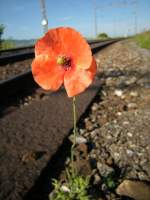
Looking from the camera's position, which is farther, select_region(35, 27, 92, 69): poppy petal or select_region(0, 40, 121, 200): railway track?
select_region(0, 40, 121, 200): railway track

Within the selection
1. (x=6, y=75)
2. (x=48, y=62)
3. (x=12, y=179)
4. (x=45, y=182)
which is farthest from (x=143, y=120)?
(x=6, y=75)

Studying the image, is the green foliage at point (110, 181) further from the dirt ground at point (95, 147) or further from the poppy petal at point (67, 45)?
the poppy petal at point (67, 45)

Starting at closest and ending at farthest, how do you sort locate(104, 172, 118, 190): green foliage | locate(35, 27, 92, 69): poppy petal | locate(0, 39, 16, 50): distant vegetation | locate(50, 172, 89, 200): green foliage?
locate(35, 27, 92, 69): poppy petal
locate(50, 172, 89, 200): green foliage
locate(104, 172, 118, 190): green foliage
locate(0, 39, 16, 50): distant vegetation

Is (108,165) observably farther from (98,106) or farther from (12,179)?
(98,106)

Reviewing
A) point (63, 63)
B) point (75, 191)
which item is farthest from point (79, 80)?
point (75, 191)

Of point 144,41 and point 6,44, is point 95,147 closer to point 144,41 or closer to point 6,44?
point 144,41

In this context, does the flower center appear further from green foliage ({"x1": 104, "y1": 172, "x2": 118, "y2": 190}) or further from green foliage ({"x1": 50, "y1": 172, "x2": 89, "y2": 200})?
green foliage ({"x1": 104, "y1": 172, "x2": 118, "y2": 190})

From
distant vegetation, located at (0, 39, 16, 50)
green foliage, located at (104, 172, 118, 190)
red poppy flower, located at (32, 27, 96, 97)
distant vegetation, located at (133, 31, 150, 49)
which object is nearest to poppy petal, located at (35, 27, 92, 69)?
red poppy flower, located at (32, 27, 96, 97)
